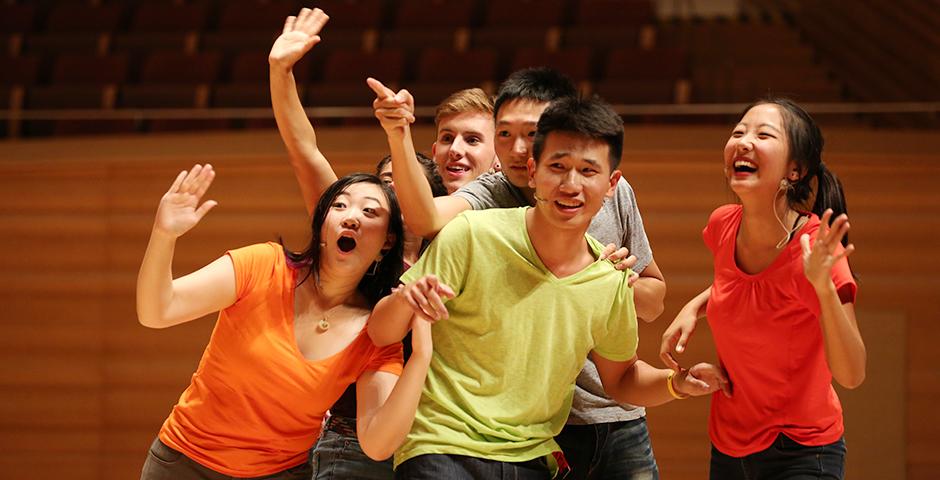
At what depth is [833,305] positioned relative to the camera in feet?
5.96

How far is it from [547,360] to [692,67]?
433cm

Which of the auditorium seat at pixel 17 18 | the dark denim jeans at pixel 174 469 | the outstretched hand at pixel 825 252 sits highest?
the auditorium seat at pixel 17 18

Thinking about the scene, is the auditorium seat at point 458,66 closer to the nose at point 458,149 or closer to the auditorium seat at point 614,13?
the auditorium seat at point 614,13

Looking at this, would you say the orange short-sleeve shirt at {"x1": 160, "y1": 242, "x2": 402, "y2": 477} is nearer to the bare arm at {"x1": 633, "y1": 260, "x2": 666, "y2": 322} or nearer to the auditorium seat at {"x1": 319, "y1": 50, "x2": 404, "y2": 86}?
the bare arm at {"x1": 633, "y1": 260, "x2": 666, "y2": 322}

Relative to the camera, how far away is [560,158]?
1.85 meters

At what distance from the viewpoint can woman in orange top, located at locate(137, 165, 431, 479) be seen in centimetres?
200

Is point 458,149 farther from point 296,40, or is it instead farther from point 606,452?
point 606,452

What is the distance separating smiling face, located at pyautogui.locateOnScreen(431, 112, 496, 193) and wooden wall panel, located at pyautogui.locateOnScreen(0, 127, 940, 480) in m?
2.01

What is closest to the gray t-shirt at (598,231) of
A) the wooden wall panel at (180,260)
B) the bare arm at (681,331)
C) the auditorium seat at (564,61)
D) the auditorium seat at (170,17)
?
the bare arm at (681,331)

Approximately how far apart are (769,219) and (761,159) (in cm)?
13

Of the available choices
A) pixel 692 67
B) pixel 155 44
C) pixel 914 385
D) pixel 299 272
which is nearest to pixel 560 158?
pixel 299 272

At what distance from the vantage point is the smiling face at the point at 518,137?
7.03 feet

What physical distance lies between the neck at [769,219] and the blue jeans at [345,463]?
92 cm

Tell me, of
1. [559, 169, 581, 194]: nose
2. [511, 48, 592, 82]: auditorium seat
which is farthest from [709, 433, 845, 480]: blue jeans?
[511, 48, 592, 82]: auditorium seat
